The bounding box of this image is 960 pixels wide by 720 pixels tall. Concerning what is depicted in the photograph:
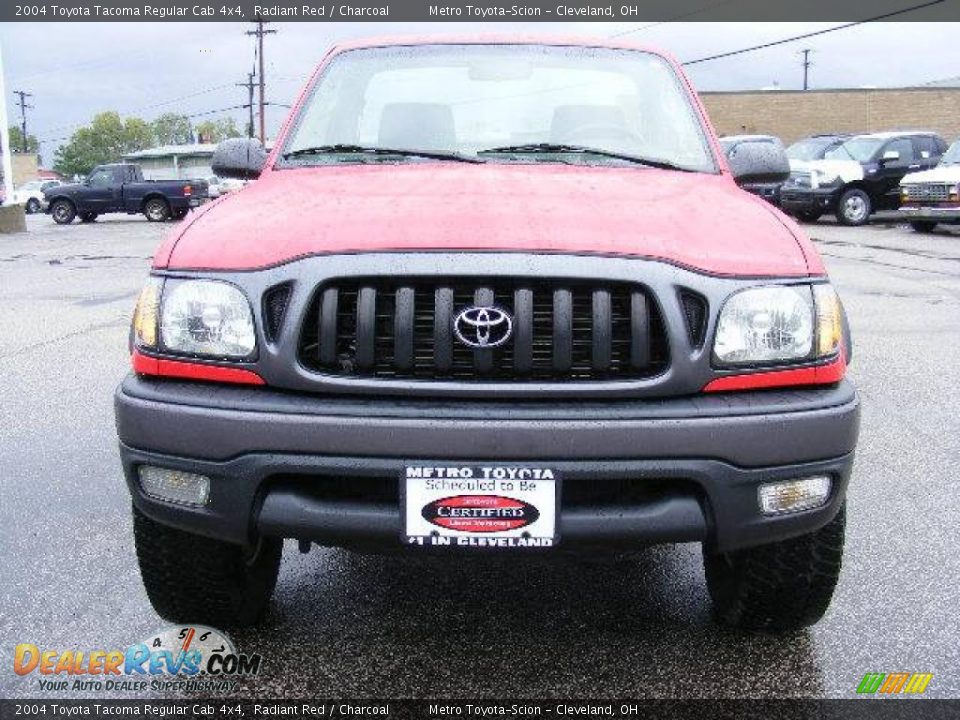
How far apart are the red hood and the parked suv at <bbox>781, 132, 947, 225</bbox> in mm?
18796

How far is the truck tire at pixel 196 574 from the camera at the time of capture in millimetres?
2627

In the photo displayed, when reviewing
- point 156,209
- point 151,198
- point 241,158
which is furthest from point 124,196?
point 241,158

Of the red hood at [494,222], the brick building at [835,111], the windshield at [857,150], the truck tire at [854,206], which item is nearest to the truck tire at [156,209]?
the windshield at [857,150]

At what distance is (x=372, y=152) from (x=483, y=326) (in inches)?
52.6

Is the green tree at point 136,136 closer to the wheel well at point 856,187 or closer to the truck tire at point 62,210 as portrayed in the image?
the truck tire at point 62,210

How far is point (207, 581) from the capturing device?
269 centimetres

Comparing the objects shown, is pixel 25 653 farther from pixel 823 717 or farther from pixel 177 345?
pixel 823 717

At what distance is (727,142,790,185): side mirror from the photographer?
3.77 metres

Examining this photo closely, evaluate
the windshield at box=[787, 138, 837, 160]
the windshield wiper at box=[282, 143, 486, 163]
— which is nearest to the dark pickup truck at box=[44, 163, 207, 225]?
the windshield at box=[787, 138, 837, 160]

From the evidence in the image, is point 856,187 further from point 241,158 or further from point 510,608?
point 510,608

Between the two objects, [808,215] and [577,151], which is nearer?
[577,151]

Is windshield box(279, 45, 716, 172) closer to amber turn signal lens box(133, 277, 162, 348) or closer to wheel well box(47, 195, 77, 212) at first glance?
amber turn signal lens box(133, 277, 162, 348)

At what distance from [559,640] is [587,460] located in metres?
0.86

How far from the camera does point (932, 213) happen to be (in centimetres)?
1753
